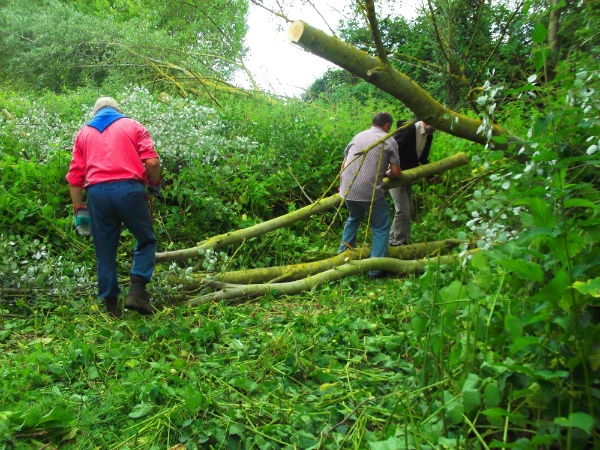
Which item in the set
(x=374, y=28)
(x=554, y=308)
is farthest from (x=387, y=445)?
(x=374, y=28)

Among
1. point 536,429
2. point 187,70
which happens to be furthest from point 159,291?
point 187,70

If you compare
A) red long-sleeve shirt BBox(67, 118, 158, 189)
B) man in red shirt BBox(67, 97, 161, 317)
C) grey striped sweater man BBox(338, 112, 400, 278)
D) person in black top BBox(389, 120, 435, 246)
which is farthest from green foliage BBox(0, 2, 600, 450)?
red long-sleeve shirt BBox(67, 118, 158, 189)

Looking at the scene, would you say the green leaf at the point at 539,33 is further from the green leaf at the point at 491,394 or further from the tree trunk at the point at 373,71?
the green leaf at the point at 491,394

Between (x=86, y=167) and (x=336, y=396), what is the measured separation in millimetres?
3011

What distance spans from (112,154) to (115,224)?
0.64m

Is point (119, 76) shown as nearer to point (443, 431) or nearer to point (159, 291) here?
point (159, 291)

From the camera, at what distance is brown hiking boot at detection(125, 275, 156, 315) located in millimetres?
3854

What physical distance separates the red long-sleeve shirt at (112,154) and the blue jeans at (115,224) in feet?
0.30

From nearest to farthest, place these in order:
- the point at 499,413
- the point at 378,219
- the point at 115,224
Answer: the point at 499,413
the point at 115,224
the point at 378,219

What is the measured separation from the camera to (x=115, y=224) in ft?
13.1

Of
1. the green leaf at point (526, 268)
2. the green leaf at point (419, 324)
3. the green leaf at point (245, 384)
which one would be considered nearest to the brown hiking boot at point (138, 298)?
the green leaf at point (245, 384)

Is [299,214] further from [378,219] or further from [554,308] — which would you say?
[554,308]

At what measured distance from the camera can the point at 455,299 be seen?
202 centimetres

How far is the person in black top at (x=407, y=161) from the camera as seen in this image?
5.82 m
